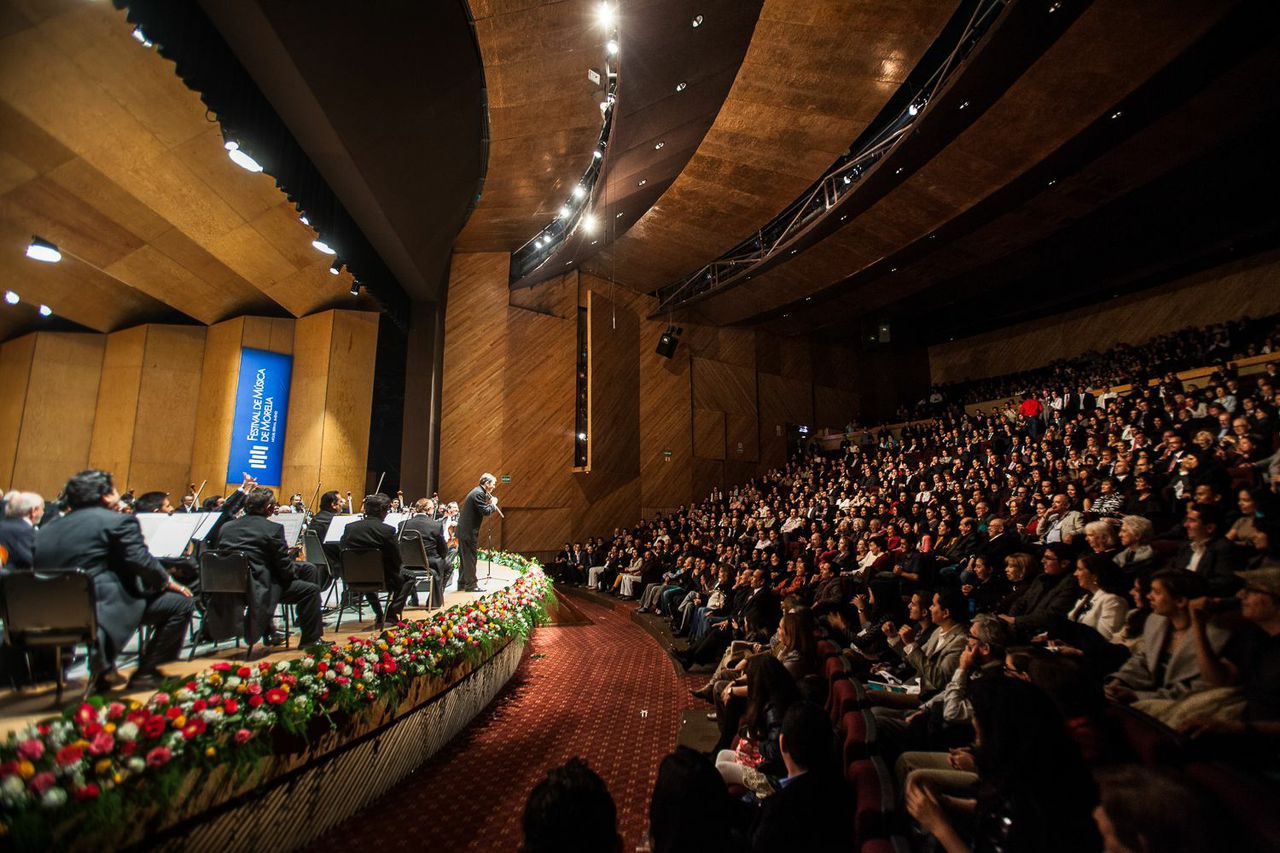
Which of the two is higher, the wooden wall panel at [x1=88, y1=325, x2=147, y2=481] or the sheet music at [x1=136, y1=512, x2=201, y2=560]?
the wooden wall panel at [x1=88, y1=325, x2=147, y2=481]

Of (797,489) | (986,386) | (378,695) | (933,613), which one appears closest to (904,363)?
(986,386)

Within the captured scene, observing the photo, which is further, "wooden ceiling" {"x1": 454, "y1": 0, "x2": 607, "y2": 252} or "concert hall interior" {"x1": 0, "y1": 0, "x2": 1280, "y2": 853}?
"wooden ceiling" {"x1": 454, "y1": 0, "x2": 607, "y2": 252}

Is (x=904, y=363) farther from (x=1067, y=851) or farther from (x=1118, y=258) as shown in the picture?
(x=1067, y=851)

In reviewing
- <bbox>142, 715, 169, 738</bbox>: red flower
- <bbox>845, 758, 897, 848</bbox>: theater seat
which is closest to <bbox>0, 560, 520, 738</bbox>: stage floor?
<bbox>142, 715, 169, 738</bbox>: red flower

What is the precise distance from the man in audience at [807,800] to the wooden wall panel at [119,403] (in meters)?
10.8

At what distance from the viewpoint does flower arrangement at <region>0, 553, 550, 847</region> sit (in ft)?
5.62

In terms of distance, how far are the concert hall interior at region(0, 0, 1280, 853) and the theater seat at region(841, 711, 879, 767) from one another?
3 centimetres

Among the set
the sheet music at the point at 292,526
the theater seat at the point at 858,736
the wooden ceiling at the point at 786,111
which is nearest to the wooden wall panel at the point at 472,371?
the wooden ceiling at the point at 786,111

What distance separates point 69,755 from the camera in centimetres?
179

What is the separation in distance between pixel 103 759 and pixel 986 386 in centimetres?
1747

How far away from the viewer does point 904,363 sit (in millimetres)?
18672

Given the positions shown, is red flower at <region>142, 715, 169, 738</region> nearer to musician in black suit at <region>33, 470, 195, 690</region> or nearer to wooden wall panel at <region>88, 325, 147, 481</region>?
musician in black suit at <region>33, 470, 195, 690</region>

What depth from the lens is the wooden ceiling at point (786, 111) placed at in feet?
21.9

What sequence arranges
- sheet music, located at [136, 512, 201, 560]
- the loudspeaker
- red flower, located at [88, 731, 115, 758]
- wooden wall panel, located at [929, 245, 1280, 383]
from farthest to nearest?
the loudspeaker < wooden wall panel, located at [929, 245, 1280, 383] < sheet music, located at [136, 512, 201, 560] < red flower, located at [88, 731, 115, 758]
